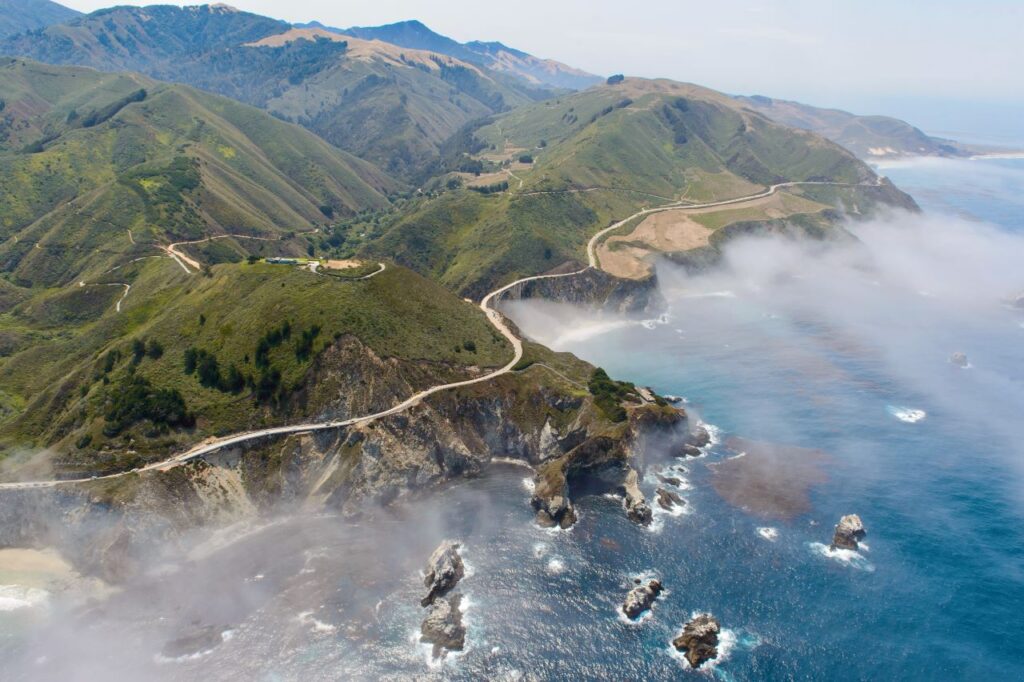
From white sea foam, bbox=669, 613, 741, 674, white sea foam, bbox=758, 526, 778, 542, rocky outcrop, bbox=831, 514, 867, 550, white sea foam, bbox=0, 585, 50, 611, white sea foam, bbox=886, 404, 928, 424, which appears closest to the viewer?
white sea foam, bbox=669, 613, 741, 674

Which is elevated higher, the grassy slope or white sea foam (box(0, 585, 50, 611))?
the grassy slope

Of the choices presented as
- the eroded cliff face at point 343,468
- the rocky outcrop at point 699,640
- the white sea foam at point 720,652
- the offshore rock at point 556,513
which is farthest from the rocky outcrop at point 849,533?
the offshore rock at point 556,513

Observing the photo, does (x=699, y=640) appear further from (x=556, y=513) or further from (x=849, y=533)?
(x=849, y=533)

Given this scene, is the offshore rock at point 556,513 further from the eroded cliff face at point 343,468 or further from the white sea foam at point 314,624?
the white sea foam at point 314,624

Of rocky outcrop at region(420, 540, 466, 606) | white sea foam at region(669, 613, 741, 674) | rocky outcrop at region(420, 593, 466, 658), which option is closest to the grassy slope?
rocky outcrop at region(420, 540, 466, 606)

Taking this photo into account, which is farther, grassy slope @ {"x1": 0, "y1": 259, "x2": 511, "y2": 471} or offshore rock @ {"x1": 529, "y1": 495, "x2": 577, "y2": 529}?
grassy slope @ {"x1": 0, "y1": 259, "x2": 511, "y2": 471}

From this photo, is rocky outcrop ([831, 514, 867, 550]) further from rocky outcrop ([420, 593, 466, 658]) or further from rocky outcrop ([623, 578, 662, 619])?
rocky outcrop ([420, 593, 466, 658])

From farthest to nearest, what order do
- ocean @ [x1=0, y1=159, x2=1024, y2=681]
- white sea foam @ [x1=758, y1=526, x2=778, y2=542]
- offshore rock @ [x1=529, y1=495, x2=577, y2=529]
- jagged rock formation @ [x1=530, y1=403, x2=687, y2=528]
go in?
jagged rock formation @ [x1=530, y1=403, x2=687, y2=528], offshore rock @ [x1=529, y1=495, x2=577, y2=529], white sea foam @ [x1=758, y1=526, x2=778, y2=542], ocean @ [x1=0, y1=159, x2=1024, y2=681]
